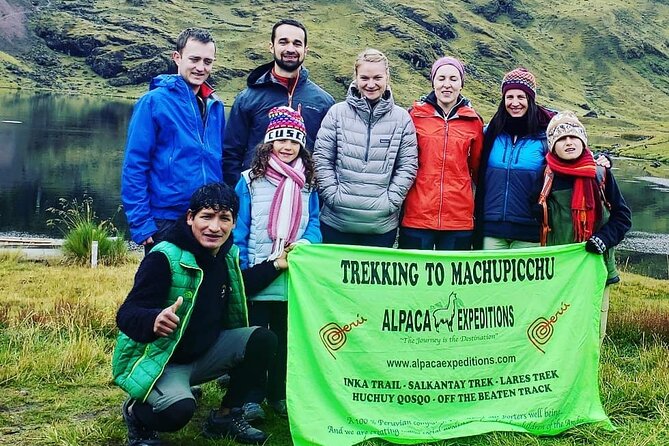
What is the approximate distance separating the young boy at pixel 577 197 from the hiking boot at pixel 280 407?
8.56 ft

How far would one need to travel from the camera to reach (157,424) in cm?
452

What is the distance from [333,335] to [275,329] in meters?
0.74

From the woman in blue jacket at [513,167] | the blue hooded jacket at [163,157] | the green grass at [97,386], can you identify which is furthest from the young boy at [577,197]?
the blue hooded jacket at [163,157]

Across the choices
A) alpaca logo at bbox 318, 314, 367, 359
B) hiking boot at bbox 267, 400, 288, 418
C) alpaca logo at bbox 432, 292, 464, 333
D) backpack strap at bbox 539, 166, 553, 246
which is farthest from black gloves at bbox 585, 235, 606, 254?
hiking boot at bbox 267, 400, 288, 418

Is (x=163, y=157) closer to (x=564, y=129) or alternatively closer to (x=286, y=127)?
(x=286, y=127)

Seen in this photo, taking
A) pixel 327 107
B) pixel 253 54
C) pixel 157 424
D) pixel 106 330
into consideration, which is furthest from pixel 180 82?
pixel 253 54

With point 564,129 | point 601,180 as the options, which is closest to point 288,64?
point 564,129

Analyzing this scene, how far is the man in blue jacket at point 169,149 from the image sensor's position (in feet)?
17.6

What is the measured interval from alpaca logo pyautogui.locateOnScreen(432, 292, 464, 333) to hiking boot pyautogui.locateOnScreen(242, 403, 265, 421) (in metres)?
1.52

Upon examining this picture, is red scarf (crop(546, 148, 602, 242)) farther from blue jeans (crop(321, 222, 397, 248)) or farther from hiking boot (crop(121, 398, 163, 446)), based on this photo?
hiking boot (crop(121, 398, 163, 446))

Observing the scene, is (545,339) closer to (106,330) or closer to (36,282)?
(106,330)

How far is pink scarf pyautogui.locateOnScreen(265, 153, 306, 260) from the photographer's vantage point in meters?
5.20

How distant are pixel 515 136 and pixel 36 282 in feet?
33.6

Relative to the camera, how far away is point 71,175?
4616cm
